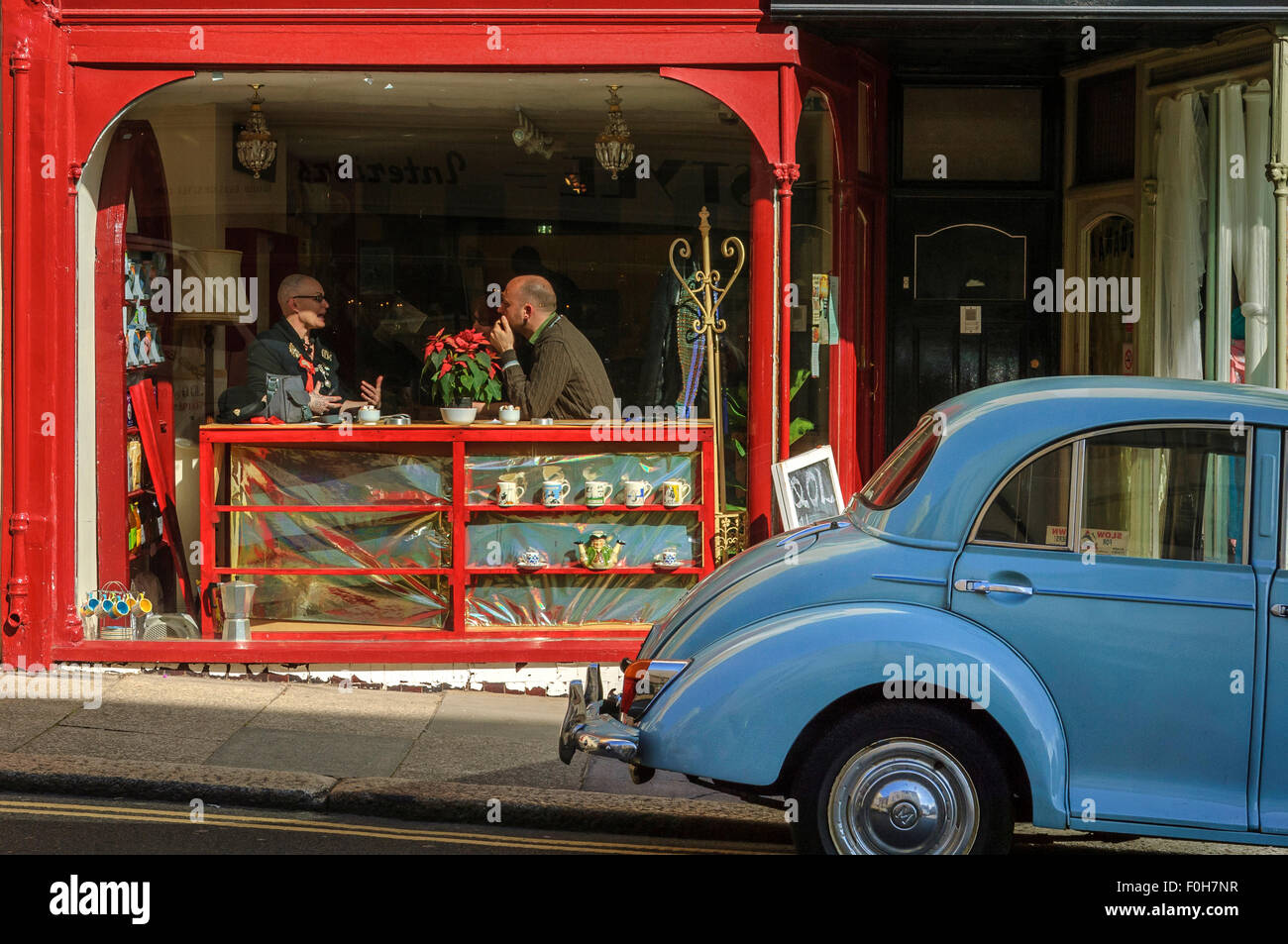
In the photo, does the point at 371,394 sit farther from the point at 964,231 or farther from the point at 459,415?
the point at 964,231

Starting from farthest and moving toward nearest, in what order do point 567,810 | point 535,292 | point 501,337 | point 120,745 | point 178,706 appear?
point 535,292, point 501,337, point 178,706, point 120,745, point 567,810

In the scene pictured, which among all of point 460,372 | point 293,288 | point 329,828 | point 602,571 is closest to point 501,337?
point 460,372

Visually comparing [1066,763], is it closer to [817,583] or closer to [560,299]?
[817,583]

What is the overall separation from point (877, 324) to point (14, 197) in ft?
17.9

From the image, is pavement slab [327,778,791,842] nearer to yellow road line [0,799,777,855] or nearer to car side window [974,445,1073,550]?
yellow road line [0,799,777,855]

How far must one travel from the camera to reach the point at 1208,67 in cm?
877

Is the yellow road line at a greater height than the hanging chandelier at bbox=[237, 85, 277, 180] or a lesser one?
lesser

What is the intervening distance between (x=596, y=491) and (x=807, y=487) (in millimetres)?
1255

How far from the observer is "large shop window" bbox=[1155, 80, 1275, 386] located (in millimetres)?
8391

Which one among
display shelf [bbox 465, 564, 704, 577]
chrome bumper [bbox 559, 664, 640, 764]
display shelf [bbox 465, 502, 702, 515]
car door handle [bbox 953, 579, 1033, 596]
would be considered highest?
display shelf [bbox 465, 502, 702, 515]

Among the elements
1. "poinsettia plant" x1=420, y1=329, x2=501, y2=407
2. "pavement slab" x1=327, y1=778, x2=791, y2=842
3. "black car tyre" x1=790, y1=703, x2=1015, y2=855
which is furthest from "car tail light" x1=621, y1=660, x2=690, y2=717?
"poinsettia plant" x1=420, y1=329, x2=501, y2=407

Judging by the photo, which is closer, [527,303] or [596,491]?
[596,491]

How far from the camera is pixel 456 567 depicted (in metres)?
8.41
